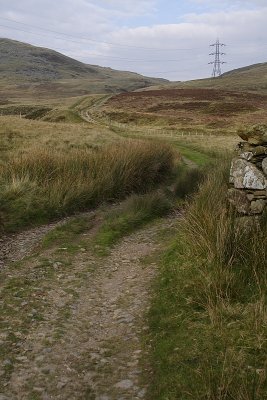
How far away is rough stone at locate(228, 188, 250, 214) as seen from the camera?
23.7 ft

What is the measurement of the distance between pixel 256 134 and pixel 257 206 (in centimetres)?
123

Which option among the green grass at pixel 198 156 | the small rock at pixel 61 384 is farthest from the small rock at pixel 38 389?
the green grass at pixel 198 156

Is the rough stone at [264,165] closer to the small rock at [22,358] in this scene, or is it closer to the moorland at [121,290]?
the moorland at [121,290]

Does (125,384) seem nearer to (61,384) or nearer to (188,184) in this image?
(61,384)

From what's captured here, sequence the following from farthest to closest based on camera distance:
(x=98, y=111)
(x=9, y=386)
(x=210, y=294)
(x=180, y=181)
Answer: (x=98, y=111), (x=180, y=181), (x=210, y=294), (x=9, y=386)

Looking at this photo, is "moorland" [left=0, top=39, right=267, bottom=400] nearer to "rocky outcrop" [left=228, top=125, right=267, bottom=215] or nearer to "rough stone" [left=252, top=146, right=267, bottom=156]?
"rocky outcrop" [left=228, top=125, right=267, bottom=215]

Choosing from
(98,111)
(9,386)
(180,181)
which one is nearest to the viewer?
(9,386)

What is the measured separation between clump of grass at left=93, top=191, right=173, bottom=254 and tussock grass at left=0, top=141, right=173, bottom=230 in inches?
54.5

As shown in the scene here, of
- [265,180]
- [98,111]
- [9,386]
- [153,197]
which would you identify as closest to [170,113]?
[98,111]

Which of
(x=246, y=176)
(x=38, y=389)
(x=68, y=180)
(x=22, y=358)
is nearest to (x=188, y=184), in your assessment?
(x=68, y=180)

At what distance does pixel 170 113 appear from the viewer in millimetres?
56281

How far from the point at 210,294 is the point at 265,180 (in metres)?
2.44

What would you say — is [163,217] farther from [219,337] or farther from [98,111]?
[98,111]

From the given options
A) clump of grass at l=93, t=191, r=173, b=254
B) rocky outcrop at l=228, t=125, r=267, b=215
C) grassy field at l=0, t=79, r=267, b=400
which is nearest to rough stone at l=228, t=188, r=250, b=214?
rocky outcrop at l=228, t=125, r=267, b=215
